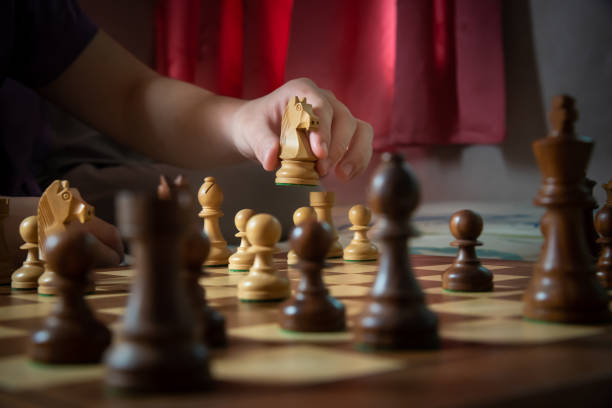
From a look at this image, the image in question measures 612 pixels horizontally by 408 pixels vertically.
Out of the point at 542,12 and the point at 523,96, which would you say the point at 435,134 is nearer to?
the point at 523,96

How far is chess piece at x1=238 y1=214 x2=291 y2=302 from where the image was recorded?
120cm

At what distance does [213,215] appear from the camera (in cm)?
186

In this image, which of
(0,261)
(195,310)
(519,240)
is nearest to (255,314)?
(195,310)

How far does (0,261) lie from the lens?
158 centimetres

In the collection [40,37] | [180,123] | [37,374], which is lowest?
[37,374]

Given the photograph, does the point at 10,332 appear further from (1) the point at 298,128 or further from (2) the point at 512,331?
(1) the point at 298,128

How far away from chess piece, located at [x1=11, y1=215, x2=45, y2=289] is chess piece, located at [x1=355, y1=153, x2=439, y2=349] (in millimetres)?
929

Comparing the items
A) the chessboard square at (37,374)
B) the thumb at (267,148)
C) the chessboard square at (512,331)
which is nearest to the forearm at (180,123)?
the thumb at (267,148)

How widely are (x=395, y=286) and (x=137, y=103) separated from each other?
91.4 inches

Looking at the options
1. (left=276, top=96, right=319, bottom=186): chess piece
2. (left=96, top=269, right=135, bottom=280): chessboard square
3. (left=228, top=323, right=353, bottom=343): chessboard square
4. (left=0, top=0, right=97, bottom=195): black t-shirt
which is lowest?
(left=228, top=323, right=353, bottom=343): chessboard square

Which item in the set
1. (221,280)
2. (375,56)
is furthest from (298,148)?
(375,56)

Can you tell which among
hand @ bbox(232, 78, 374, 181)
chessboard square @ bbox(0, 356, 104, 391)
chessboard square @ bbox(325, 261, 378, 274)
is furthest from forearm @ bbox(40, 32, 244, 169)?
chessboard square @ bbox(0, 356, 104, 391)

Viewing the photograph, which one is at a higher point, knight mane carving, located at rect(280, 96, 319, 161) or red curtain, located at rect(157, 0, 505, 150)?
red curtain, located at rect(157, 0, 505, 150)

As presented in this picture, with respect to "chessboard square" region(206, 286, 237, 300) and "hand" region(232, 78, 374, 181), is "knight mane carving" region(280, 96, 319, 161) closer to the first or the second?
"hand" region(232, 78, 374, 181)
